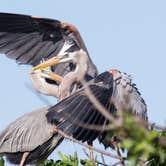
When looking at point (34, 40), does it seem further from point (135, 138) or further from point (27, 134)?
point (135, 138)

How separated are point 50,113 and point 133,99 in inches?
36.0

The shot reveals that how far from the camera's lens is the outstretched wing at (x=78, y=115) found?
6.46 meters

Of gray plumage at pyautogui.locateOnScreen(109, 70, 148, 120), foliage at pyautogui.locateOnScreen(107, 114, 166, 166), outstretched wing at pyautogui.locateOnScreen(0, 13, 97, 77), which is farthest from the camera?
outstretched wing at pyautogui.locateOnScreen(0, 13, 97, 77)

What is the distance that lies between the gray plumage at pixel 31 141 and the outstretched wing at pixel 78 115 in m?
0.79

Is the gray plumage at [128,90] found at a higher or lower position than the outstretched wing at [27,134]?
higher

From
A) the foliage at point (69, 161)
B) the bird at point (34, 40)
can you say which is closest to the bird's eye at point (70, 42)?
the bird at point (34, 40)

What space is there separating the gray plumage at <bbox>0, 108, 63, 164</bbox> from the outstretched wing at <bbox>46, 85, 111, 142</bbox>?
792mm

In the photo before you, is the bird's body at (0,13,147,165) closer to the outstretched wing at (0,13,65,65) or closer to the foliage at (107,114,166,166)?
the outstretched wing at (0,13,65,65)

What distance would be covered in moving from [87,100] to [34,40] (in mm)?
3040

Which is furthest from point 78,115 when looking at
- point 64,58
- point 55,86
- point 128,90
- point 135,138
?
point 135,138

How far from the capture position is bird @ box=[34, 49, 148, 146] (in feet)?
21.7

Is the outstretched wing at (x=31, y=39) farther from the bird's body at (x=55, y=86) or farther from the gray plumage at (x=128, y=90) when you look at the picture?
the gray plumage at (x=128, y=90)

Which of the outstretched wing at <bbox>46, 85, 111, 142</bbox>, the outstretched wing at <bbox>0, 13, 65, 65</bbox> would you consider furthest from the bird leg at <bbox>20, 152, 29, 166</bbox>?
the outstretched wing at <bbox>0, 13, 65, 65</bbox>

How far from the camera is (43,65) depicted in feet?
29.3
